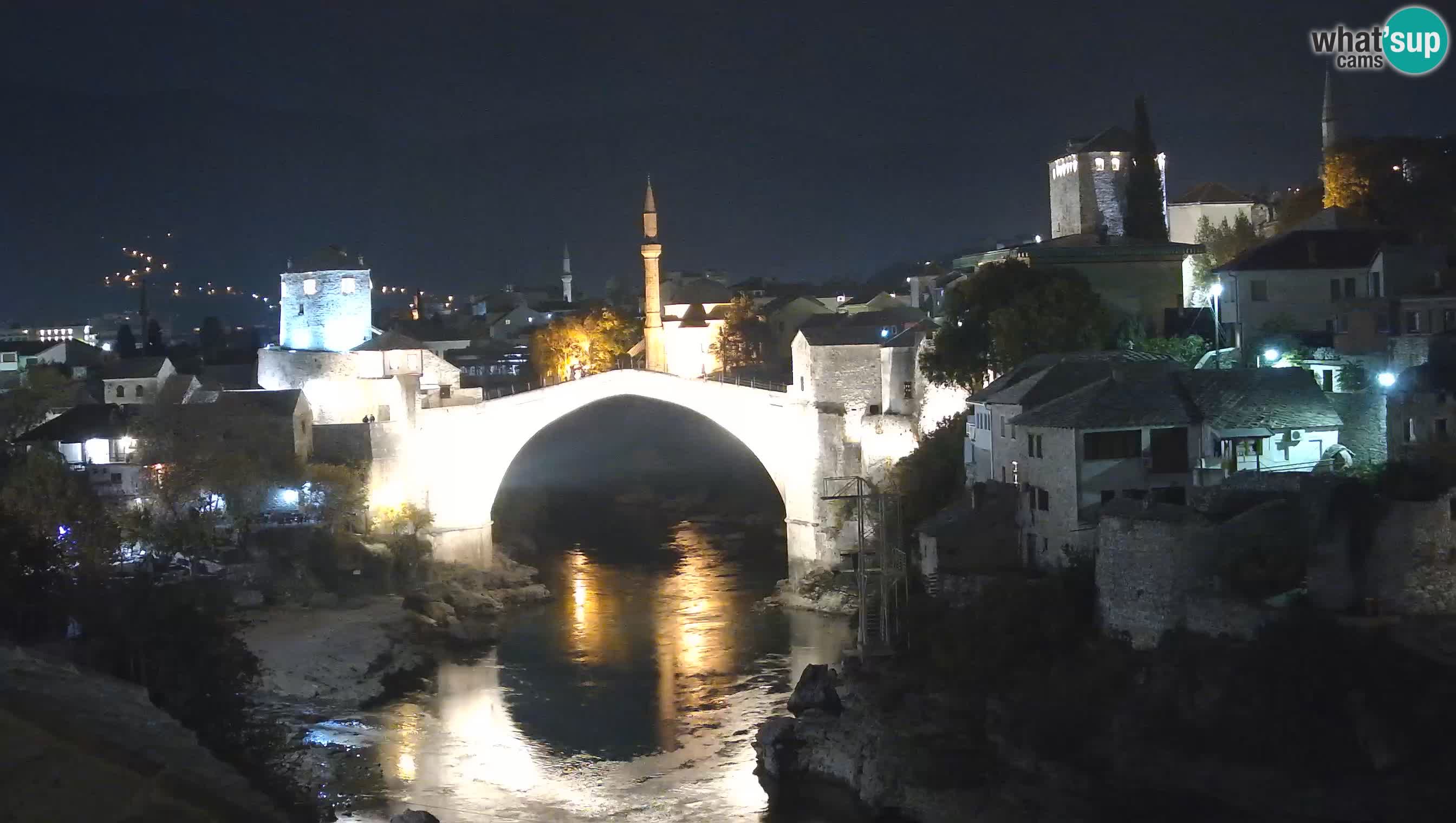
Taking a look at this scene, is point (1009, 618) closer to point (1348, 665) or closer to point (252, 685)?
point (1348, 665)

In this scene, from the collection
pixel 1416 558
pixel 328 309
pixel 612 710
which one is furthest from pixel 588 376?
pixel 1416 558

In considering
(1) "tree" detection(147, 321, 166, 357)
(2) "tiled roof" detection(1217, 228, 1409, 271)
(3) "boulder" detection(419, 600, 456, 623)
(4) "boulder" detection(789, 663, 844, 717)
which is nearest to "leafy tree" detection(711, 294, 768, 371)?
(1) "tree" detection(147, 321, 166, 357)

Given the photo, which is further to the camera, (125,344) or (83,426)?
(125,344)

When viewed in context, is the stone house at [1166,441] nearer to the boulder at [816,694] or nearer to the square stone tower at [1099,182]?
the boulder at [816,694]

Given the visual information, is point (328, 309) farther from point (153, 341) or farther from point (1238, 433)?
point (1238, 433)

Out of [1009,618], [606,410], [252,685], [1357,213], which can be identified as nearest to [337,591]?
[252,685]

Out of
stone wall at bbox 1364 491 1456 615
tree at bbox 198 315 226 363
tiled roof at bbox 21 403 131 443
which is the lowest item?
stone wall at bbox 1364 491 1456 615

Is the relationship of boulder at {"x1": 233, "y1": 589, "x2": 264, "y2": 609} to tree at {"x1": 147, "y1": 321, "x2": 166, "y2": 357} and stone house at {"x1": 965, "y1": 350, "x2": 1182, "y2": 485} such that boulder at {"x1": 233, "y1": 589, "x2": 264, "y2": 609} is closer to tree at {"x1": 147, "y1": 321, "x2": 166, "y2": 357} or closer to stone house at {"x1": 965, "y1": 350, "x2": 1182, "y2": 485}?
stone house at {"x1": 965, "y1": 350, "x2": 1182, "y2": 485}
